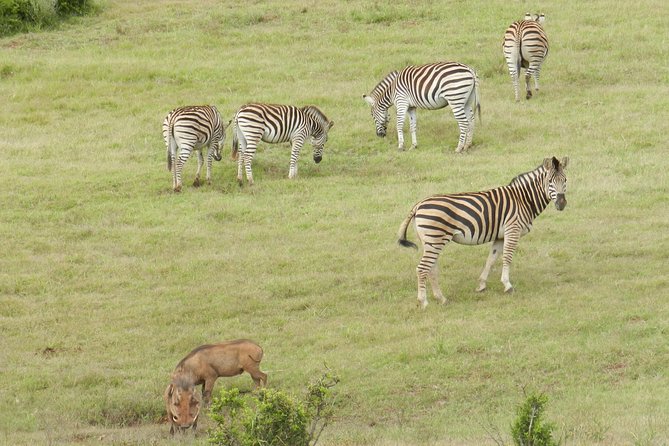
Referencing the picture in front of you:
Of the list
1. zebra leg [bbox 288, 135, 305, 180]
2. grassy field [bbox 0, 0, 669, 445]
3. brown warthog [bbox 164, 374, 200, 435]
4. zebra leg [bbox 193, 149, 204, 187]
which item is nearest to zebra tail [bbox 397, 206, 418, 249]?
grassy field [bbox 0, 0, 669, 445]

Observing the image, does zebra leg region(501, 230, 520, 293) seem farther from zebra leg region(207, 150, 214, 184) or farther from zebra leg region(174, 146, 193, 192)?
zebra leg region(207, 150, 214, 184)

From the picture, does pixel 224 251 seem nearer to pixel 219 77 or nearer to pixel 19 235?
pixel 19 235

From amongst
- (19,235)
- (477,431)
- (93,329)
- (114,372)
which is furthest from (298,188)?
(477,431)

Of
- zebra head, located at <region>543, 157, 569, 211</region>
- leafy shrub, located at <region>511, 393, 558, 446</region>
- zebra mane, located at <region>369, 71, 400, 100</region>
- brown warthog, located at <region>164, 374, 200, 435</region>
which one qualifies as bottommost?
brown warthog, located at <region>164, 374, 200, 435</region>

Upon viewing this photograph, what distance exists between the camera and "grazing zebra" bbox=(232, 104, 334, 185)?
886 inches

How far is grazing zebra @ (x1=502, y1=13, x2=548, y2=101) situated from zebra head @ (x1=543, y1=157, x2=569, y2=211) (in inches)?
424

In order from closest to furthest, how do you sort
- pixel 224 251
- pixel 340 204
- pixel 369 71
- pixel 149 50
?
pixel 224 251
pixel 340 204
pixel 369 71
pixel 149 50

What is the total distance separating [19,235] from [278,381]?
806 cm

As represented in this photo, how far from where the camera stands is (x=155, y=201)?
70.4ft

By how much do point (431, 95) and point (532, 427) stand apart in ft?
51.6

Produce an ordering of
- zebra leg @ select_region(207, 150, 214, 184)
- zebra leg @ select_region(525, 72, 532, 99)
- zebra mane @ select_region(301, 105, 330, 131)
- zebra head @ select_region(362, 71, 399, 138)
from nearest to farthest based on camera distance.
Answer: zebra leg @ select_region(207, 150, 214, 184), zebra mane @ select_region(301, 105, 330, 131), zebra head @ select_region(362, 71, 399, 138), zebra leg @ select_region(525, 72, 532, 99)

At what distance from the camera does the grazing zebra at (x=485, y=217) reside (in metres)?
15.9

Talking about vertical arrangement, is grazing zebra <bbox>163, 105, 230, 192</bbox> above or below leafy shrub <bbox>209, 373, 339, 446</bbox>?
above

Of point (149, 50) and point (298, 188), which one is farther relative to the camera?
point (149, 50)
